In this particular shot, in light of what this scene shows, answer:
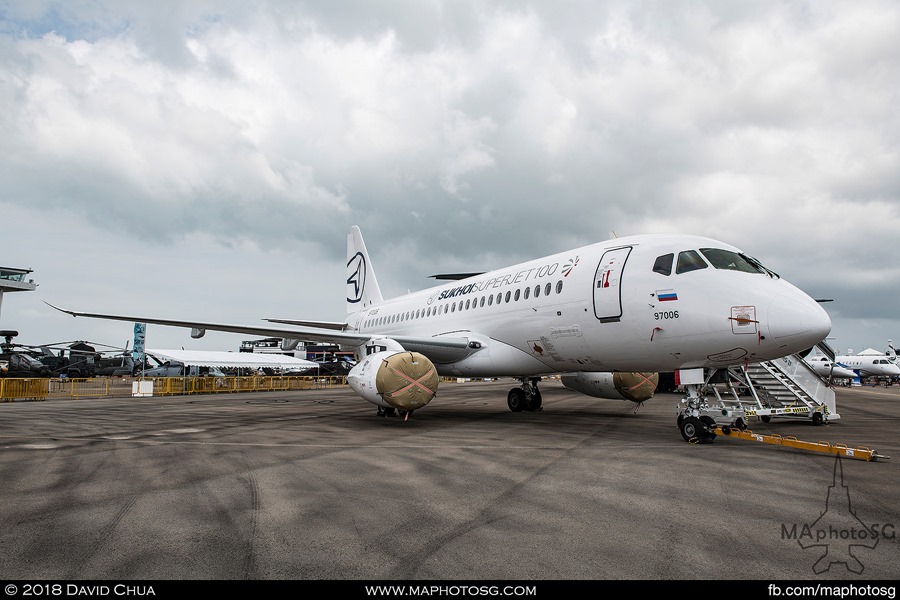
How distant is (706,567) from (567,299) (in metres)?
9.30

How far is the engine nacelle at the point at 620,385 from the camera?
54.8 ft

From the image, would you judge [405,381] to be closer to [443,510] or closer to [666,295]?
[666,295]

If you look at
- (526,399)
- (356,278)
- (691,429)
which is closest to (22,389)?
(356,278)

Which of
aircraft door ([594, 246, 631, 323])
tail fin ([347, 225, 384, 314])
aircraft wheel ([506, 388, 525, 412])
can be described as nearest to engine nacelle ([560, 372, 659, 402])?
aircraft wheel ([506, 388, 525, 412])

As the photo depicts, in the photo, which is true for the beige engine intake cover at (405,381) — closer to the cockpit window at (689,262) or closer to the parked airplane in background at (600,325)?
the parked airplane in background at (600,325)

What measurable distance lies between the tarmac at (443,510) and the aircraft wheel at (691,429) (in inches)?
11.7

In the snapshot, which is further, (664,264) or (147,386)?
(147,386)

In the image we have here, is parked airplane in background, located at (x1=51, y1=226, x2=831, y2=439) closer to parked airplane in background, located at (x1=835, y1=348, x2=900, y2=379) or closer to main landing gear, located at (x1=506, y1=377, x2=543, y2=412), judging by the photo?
main landing gear, located at (x1=506, y1=377, x2=543, y2=412)

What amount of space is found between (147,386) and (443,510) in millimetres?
32011

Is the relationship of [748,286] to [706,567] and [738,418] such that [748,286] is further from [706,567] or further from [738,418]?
[706,567]

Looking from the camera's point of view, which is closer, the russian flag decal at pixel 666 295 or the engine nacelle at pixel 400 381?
the russian flag decal at pixel 666 295

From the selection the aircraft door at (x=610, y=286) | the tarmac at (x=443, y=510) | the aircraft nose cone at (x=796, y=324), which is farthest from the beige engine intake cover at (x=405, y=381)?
the aircraft nose cone at (x=796, y=324)

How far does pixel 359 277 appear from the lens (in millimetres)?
28250

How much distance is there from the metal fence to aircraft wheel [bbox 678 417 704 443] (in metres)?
30.8
